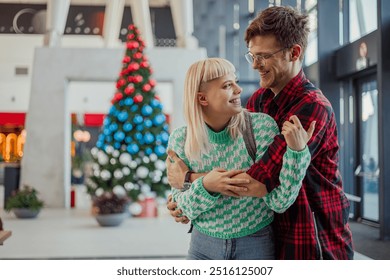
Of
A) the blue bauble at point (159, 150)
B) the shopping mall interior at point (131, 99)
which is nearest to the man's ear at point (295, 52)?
the shopping mall interior at point (131, 99)

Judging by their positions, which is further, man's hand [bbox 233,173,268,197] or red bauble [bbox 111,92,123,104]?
red bauble [bbox 111,92,123,104]

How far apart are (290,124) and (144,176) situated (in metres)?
5.79

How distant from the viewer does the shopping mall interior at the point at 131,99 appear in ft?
12.7

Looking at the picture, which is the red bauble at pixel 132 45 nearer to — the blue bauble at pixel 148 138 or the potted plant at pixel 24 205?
the blue bauble at pixel 148 138

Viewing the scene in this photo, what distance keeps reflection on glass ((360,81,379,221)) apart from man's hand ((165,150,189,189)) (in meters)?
3.12

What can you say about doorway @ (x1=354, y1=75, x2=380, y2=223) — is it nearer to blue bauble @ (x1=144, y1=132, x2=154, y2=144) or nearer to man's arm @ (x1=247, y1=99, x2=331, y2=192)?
blue bauble @ (x1=144, y1=132, x2=154, y2=144)

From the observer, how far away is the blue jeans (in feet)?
5.22

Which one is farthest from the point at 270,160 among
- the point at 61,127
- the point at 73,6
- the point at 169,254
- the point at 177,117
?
the point at 61,127

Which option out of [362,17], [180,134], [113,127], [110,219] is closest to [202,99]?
[180,134]

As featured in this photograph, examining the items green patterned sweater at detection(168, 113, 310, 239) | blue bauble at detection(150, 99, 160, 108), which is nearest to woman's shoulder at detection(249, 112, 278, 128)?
green patterned sweater at detection(168, 113, 310, 239)

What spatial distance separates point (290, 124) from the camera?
1408 mm

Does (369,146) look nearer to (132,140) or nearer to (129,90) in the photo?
(132,140)

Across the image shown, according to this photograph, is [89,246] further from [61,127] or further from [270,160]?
[270,160]

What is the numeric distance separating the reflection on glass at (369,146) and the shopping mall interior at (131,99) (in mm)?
19
